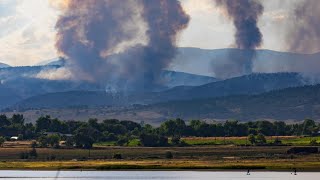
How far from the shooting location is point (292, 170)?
500ft

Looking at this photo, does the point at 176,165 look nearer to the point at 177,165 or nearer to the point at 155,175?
the point at 177,165

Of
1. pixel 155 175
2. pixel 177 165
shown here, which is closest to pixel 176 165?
pixel 177 165

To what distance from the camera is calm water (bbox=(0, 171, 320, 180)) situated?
139 m

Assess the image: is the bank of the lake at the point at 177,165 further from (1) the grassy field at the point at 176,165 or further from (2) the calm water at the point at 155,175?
(2) the calm water at the point at 155,175

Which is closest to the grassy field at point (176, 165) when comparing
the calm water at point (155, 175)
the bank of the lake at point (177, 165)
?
the bank of the lake at point (177, 165)

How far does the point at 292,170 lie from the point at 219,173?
11.5 meters

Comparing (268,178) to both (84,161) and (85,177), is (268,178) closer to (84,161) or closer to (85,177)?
(85,177)

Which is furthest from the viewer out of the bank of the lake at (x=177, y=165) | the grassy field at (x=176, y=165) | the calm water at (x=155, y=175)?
the grassy field at (x=176, y=165)

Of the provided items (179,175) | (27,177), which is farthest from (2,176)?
(179,175)

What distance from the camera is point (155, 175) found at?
149 m

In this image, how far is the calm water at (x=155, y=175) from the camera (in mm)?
138625

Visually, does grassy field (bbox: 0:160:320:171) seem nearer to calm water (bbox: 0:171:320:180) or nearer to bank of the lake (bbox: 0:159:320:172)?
bank of the lake (bbox: 0:159:320:172)

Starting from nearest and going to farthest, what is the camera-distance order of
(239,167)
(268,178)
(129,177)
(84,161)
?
(268,178) → (129,177) → (239,167) → (84,161)

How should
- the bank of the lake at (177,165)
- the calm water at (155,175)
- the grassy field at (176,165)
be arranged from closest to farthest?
the calm water at (155,175)
the bank of the lake at (177,165)
the grassy field at (176,165)
